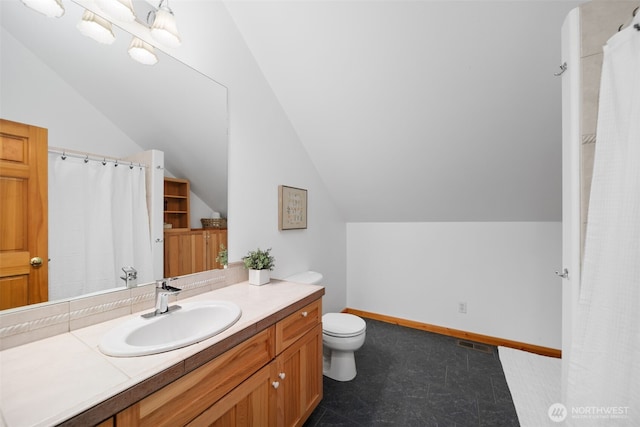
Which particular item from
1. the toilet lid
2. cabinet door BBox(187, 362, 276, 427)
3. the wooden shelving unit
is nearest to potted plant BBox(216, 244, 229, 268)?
the wooden shelving unit

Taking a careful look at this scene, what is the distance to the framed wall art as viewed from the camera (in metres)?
2.15

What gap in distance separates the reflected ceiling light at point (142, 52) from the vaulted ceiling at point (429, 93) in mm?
719

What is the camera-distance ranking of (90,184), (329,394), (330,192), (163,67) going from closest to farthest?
1. (90,184)
2. (163,67)
3. (329,394)
4. (330,192)

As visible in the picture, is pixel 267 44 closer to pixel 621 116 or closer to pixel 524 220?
pixel 621 116

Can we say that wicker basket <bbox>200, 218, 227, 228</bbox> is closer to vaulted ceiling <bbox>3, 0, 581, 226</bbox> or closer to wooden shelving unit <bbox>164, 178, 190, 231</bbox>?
wooden shelving unit <bbox>164, 178, 190, 231</bbox>

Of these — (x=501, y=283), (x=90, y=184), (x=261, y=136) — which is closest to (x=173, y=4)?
(x=261, y=136)

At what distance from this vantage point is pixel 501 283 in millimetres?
2553

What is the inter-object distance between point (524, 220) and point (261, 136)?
251 centimetres

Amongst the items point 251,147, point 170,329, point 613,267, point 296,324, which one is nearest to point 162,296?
point 170,329

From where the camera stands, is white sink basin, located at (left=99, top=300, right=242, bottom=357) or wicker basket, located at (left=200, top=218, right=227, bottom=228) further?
wicker basket, located at (left=200, top=218, right=227, bottom=228)

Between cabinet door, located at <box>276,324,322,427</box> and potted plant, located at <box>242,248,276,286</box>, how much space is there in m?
0.46

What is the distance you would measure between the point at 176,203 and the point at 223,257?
44 centimetres

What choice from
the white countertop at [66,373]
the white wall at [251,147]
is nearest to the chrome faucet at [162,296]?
the white countertop at [66,373]

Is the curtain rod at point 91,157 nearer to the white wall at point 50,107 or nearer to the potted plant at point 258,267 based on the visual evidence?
the white wall at point 50,107
